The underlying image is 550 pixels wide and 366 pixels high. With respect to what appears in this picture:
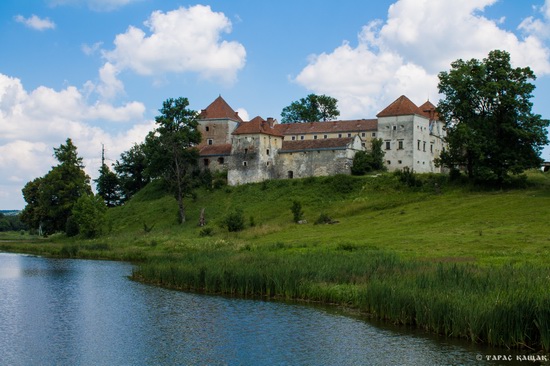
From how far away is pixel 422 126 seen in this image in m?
78.8

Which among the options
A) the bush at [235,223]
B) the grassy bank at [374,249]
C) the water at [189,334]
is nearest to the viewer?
the water at [189,334]

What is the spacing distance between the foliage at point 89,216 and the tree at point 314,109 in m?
44.0

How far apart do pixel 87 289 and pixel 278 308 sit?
41.0ft

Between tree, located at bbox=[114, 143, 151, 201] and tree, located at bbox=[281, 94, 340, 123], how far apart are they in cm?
2519

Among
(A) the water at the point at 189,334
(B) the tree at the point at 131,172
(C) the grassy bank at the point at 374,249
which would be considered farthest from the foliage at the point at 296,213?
(B) the tree at the point at 131,172

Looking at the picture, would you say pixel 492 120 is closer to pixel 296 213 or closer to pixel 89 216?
pixel 296 213

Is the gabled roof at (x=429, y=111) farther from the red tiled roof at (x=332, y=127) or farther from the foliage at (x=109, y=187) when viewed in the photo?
the foliage at (x=109, y=187)

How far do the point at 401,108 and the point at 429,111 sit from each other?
10.7 metres

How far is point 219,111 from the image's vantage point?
87688mm

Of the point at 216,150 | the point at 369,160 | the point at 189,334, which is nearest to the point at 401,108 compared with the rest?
the point at 369,160

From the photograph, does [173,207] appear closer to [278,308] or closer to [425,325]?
[278,308]

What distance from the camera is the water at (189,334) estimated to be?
19844 millimetres

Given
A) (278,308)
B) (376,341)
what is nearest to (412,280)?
(376,341)

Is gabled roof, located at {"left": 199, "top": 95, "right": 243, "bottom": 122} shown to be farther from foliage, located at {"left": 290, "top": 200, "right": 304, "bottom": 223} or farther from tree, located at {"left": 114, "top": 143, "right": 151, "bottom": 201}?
foliage, located at {"left": 290, "top": 200, "right": 304, "bottom": 223}
